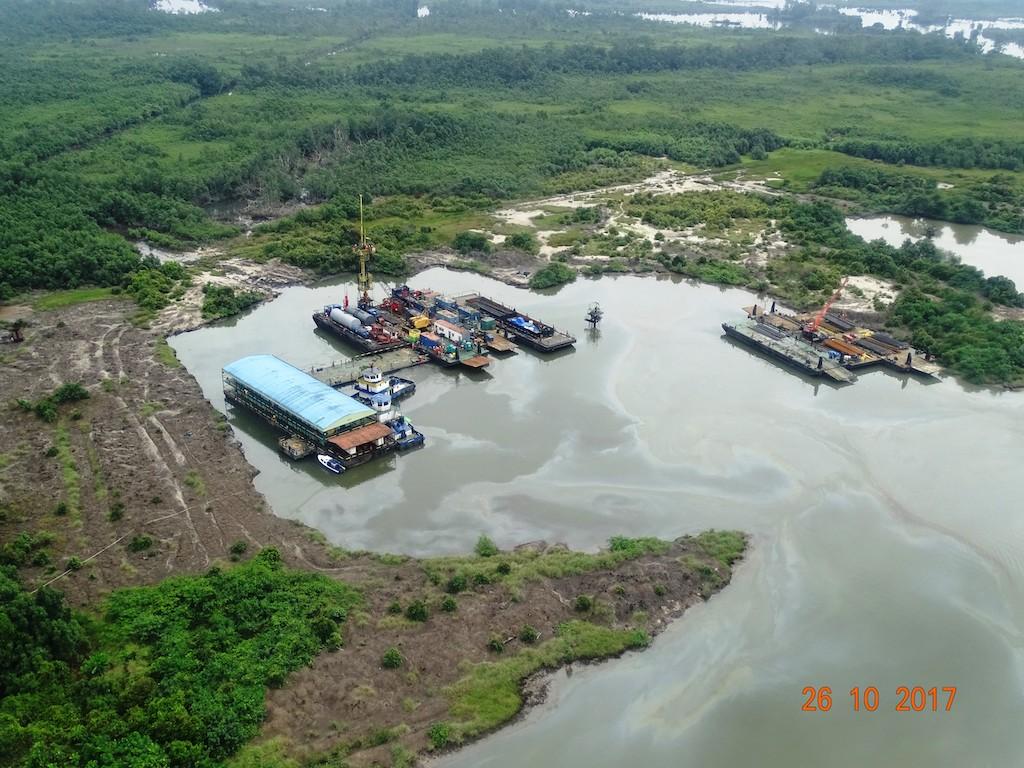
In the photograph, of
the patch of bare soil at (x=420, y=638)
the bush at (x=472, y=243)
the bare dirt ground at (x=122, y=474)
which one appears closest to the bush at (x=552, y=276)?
the bush at (x=472, y=243)

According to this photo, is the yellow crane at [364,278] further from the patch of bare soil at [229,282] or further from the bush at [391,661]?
the bush at [391,661]

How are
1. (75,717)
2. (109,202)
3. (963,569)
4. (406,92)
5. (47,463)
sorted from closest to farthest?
(75,717) → (963,569) → (47,463) → (109,202) → (406,92)

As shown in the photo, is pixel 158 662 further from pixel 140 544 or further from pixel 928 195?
pixel 928 195

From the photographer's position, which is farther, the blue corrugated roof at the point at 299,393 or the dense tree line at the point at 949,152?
the dense tree line at the point at 949,152

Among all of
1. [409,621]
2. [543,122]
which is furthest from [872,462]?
[543,122]

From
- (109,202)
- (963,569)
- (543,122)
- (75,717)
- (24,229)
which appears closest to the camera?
(75,717)

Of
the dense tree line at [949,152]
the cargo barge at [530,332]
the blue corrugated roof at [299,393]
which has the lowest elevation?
the cargo barge at [530,332]

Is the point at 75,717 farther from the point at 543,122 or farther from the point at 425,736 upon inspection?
the point at 543,122
